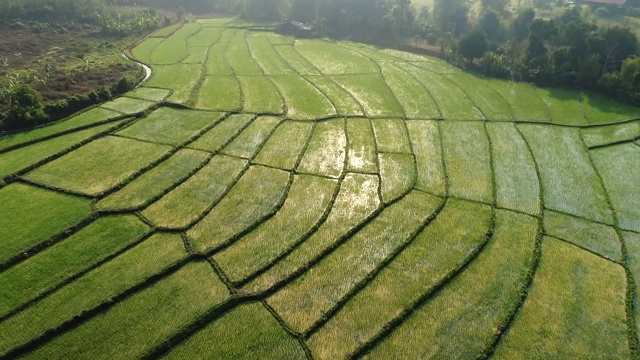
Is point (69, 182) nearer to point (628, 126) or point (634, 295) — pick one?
point (634, 295)

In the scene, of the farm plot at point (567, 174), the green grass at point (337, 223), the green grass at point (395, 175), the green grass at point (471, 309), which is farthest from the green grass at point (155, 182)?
the farm plot at point (567, 174)

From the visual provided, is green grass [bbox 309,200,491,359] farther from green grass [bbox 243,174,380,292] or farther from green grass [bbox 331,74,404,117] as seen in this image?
green grass [bbox 331,74,404,117]

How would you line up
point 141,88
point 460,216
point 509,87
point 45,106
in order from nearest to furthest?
point 460,216
point 45,106
point 141,88
point 509,87

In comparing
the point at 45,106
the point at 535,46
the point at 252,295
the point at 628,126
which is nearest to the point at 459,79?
the point at 535,46

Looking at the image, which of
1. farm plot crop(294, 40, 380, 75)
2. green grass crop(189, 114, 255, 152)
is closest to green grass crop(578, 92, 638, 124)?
farm plot crop(294, 40, 380, 75)

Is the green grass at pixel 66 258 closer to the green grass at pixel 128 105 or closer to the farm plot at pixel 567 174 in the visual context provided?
the green grass at pixel 128 105

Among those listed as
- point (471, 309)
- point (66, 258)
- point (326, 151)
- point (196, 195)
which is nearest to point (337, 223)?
point (471, 309)

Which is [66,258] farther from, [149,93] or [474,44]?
[474,44]
